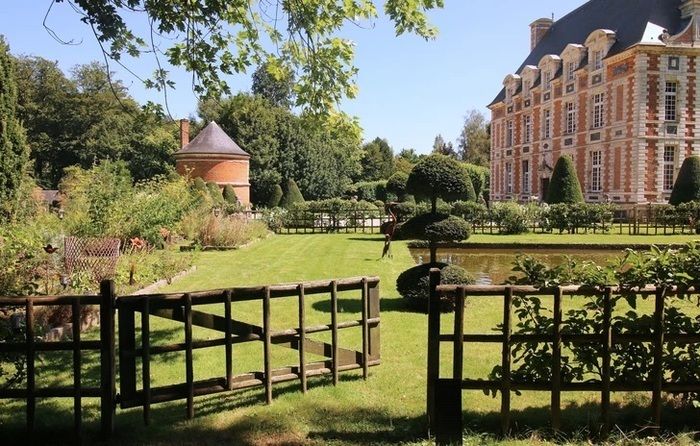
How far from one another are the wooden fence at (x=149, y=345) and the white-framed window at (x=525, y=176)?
41377mm

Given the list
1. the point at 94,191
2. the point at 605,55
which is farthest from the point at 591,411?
the point at 605,55

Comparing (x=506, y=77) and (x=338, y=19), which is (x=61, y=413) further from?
(x=506, y=77)

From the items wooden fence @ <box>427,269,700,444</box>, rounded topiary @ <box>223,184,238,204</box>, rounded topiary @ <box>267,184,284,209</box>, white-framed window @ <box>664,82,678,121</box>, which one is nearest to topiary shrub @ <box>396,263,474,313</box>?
wooden fence @ <box>427,269,700,444</box>

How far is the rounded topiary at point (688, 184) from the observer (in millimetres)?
26969

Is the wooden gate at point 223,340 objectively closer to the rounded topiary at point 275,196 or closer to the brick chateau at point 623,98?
the brick chateau at point 623,98

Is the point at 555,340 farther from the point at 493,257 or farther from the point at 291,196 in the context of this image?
the point at 291,196

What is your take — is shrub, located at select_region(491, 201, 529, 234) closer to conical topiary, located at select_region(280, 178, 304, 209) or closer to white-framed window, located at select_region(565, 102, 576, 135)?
white-framed window, located at select_region(565, 102, 576, 135)

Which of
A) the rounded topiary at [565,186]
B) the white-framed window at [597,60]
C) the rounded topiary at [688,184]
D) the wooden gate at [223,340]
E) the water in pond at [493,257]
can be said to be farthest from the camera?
the white-framed window at [597,60]

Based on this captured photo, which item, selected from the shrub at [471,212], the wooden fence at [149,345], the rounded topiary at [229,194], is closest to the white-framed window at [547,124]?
the shrub at [471,212]

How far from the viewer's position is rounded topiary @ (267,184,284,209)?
145 ft

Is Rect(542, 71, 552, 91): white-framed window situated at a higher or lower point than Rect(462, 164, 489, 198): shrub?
higher

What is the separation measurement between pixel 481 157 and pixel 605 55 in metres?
35.9

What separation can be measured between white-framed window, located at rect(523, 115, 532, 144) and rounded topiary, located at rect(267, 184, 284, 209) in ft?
63.3

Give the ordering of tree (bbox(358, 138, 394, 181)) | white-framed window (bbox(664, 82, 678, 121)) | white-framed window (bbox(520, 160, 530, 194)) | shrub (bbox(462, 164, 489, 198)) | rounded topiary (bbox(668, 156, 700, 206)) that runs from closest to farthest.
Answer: rounded topiary (bbox(668, 156, 700, 206)) < white-framed window (bbox(664, 82, 678, 121)) < white-framed window (bbox(520, 160, 530, 194)) < shrub (bbox(462, 164, 489, 198)) < tree (bbox(358, 138, 394, 181))
